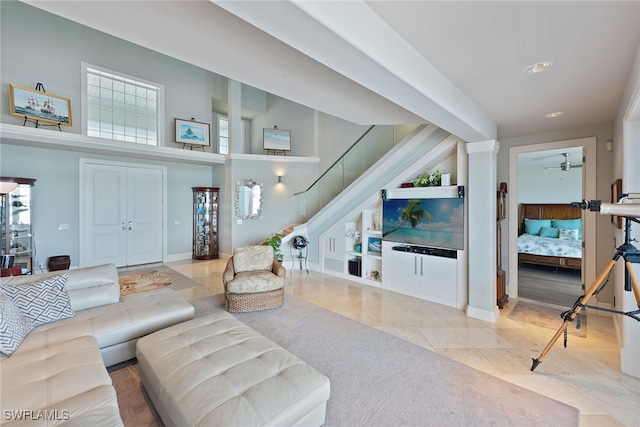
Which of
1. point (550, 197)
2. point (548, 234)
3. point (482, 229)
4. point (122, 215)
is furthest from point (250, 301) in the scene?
point (550, 197)

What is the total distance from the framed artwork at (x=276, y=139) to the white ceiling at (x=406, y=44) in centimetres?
481

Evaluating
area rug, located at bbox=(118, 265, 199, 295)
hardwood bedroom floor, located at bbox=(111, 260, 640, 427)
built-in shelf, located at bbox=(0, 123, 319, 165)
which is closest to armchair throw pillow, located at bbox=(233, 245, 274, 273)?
hardwood bedroom floor, located at bbox=(111, 260, 640, 427)

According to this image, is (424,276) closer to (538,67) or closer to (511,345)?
(511,345)

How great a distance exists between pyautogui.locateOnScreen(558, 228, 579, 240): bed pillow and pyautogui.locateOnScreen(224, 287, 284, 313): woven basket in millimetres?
6969

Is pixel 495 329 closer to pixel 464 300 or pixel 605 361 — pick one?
pixel 464 300

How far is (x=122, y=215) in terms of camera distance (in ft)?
20.5

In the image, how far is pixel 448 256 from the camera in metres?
4.00

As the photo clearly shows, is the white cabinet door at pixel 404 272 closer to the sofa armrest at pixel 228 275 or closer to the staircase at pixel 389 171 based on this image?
the staircase at pixel 389 171

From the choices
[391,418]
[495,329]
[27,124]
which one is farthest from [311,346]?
[27,124]

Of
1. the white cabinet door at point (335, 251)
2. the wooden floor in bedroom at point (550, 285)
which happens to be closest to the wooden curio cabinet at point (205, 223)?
the white cabinet door at point (335, 251)

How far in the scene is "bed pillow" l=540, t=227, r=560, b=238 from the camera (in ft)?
21.6

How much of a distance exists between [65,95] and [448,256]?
7.74 m

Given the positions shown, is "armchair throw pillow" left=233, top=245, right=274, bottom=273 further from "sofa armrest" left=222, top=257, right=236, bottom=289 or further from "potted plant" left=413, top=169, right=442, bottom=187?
"potted plant" left=413, top=169, right=442, bottom=187

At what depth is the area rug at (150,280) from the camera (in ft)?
15.4
